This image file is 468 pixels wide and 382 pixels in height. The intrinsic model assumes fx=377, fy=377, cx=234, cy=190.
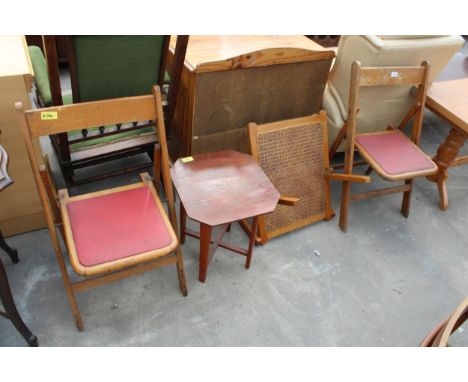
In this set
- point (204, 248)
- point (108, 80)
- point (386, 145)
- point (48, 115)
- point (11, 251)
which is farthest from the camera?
point (386, 145)

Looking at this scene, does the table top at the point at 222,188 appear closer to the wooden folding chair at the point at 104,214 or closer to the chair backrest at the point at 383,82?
the wooden folding chair at the point at 104,214

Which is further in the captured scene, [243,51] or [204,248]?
[243,51]

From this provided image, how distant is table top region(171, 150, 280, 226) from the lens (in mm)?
1575

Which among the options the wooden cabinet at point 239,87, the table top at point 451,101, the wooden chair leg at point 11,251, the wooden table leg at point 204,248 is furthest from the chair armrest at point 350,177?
the wooden chair leg at point 11,251

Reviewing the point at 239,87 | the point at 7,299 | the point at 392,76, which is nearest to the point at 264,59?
the point at 239,87

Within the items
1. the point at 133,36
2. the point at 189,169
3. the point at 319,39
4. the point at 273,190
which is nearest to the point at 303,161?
the point at 273,190

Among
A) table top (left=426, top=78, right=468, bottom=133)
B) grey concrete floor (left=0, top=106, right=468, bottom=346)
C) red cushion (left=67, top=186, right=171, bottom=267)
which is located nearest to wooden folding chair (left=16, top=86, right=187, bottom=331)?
red cushion (left=67, top=186, right=171, bottom=267)

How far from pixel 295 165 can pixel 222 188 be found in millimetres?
667

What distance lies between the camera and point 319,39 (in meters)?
3.92

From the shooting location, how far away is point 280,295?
190 cm

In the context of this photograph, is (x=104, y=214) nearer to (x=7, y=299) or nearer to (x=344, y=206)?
(x=7, y=299)

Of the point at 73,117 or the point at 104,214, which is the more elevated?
the point at 73,117

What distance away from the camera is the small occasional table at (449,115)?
2291 mm

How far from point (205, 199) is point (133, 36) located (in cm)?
73
